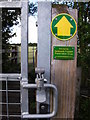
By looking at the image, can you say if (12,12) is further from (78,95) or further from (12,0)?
(78,95)

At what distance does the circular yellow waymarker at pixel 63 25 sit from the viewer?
1.83 metres

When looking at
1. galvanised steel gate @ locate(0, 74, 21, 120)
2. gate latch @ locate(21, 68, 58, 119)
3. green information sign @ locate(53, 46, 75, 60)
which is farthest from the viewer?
galvanised steel gate @ locate(0, 74, 21, 120)

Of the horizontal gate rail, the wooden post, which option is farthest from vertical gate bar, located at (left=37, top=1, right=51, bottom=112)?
the horizontal gate rail

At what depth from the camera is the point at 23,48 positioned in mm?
1906

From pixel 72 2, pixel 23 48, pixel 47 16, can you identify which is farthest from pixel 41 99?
pixel 72 2

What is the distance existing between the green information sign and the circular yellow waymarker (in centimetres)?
13

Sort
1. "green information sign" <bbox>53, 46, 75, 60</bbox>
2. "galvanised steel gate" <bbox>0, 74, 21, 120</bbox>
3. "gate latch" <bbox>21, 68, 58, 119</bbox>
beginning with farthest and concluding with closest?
1. "galvanised steel gate" <bbox>0, 74, 21, 120</bbox>
2. "green information sign" <bbox>53, 46, 75, 60</bbox>
3. "gate latch" <bbox>21, 68, 58, 119</bbox>

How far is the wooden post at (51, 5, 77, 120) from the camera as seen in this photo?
1862 millimetres

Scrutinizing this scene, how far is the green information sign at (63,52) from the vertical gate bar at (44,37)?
0.08 m

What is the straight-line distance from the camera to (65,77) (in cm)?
191

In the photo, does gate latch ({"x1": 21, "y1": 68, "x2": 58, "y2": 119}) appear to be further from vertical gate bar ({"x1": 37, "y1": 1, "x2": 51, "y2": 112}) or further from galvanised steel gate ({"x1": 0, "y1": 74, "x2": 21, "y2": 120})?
galvanised steel gate ({"x1": 0, "y1": 74, "x2": 21, "y2": 120})

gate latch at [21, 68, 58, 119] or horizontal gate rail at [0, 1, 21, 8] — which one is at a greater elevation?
horizontal gate rail at [0, 1, 21, 8]

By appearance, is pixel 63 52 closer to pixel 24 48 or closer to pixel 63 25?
pixel 63 25

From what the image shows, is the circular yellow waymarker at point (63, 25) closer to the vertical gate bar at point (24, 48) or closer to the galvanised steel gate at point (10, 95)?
the vertical gate bar at point (24, 48)
